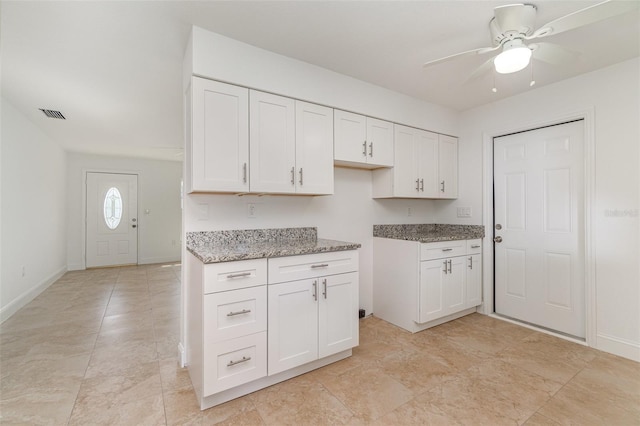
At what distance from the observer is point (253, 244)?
2.38 m

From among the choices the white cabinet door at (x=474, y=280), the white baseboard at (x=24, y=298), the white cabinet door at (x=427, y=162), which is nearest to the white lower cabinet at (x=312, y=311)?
the white cabinet door at (x=427, y=162)

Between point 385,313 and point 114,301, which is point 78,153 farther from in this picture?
point 385,313

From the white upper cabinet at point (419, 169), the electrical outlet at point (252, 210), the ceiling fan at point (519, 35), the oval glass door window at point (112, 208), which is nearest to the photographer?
the ceiling fan at point (519, 35)

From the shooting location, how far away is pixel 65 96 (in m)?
3.06

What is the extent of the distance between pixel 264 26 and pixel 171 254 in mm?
6136

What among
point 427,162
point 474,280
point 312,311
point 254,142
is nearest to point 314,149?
→ point 254,142

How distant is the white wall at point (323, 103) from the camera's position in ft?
6.89

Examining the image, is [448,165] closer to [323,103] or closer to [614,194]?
[614,194]

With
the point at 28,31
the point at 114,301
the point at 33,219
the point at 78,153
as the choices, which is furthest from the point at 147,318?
the point at 78,153

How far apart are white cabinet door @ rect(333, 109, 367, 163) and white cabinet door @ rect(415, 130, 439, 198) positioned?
2.63ft

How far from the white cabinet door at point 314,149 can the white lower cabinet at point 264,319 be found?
636 mm

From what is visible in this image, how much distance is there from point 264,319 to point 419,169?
2.35 meters

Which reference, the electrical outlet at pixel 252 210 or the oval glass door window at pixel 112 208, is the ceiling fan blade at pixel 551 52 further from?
the oval glass door window at pixel 112 208

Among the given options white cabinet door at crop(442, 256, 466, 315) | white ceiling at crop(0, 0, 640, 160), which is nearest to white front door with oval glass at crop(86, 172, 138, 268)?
white ceiling at crop(0, 0, 640, 160)
